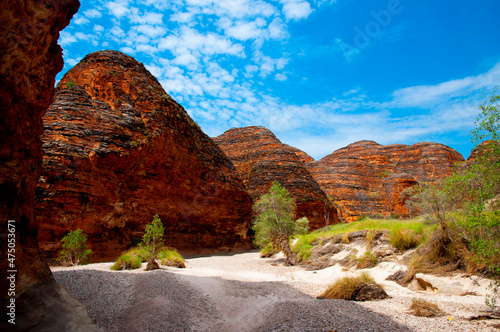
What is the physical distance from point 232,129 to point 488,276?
193 feet

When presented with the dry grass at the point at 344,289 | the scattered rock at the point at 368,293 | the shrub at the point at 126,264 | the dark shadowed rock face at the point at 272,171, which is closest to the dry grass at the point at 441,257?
the scattered rock at the point at 368,293

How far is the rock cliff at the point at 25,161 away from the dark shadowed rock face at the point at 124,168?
12.7 m

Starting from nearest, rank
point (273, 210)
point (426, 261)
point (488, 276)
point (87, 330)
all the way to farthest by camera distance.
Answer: point (87, 330)
point (488, 276)
point (426, 261)
point (273, 210)

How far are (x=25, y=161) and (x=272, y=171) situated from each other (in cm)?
4237

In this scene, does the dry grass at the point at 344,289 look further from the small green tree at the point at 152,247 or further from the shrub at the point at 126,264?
the shrub at the point at 126,264

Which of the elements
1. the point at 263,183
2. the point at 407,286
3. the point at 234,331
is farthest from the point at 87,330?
the point at 263,183

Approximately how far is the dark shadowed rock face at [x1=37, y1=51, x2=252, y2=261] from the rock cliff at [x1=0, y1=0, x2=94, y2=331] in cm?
1270

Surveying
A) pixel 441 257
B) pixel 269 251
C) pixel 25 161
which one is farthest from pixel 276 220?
pixel 25 161

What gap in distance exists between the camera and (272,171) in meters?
45.7

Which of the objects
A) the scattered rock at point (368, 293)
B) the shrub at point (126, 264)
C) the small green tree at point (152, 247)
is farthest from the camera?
the small green tree at point (152, 247)

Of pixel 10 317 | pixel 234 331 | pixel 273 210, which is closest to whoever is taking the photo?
pixel 10 317

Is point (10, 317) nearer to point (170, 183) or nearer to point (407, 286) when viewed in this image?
point (407, 286)

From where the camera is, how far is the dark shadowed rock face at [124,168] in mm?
15062

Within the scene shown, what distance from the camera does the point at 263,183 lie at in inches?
1725
